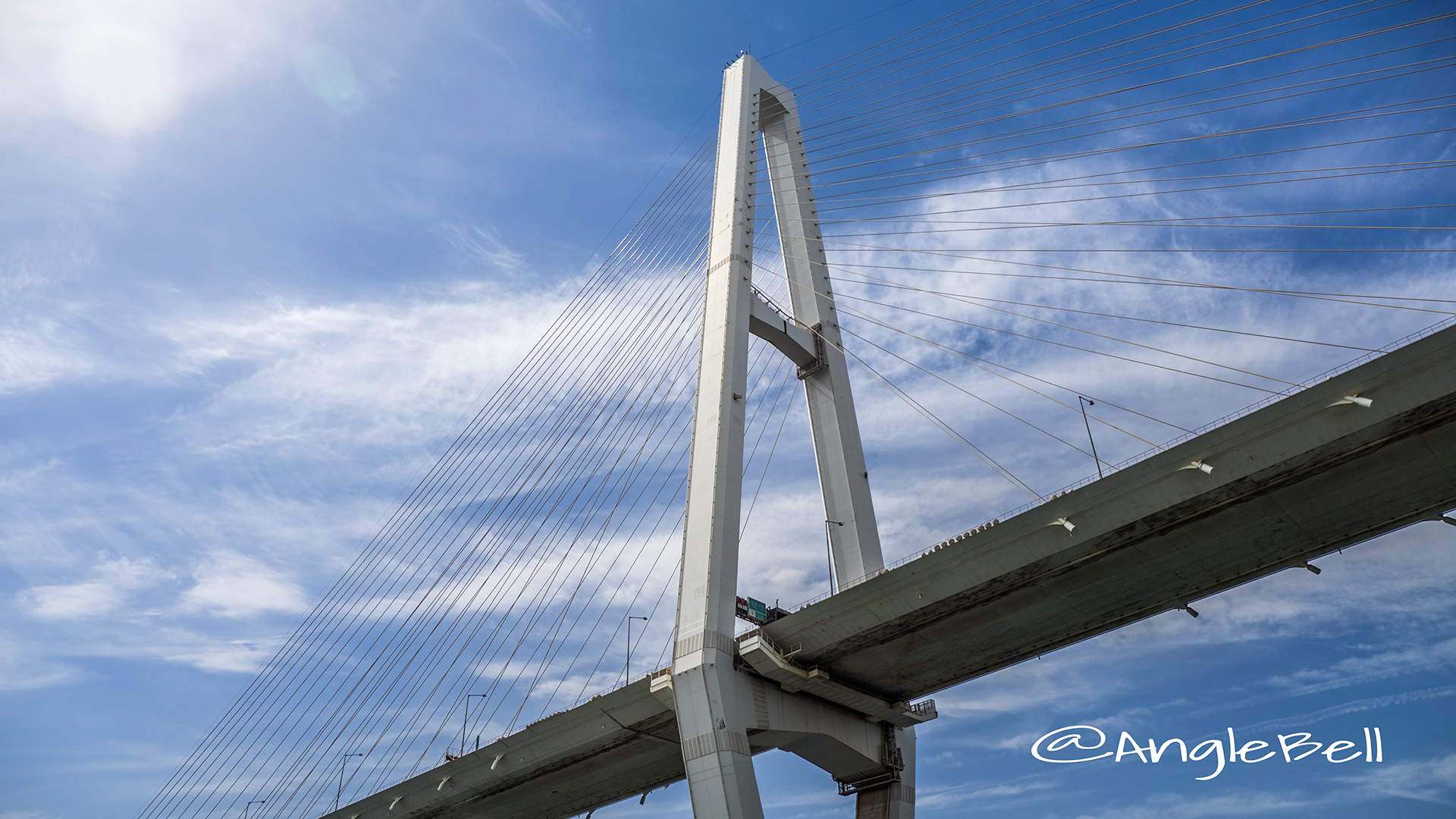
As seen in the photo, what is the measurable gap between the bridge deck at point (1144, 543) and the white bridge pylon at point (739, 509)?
154 cm

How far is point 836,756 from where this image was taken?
104 ft

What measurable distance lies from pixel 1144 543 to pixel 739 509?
11967 mm

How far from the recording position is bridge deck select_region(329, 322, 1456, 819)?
819 inches

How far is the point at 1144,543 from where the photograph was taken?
2423 centimetres

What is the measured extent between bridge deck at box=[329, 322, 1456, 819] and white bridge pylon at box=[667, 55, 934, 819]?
5.06 feet

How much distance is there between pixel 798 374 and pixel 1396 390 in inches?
813

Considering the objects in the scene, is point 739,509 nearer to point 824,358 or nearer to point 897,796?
point 824,358

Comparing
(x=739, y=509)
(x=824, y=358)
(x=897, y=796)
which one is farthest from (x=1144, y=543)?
(x=824, y=358)

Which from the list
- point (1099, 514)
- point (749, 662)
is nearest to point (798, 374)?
point (749, 662)

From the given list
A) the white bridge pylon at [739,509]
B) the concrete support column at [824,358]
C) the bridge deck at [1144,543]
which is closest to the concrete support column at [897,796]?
the white bridge pylon at [739,509]

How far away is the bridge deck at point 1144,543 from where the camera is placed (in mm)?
20812

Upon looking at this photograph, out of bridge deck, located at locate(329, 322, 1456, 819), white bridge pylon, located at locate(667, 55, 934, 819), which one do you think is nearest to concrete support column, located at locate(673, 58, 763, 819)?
white bridge pylon, located at locate(667, 55, 934, 819)

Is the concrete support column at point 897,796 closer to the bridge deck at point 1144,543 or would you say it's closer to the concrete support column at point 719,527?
the bridge deck at point 1144,543

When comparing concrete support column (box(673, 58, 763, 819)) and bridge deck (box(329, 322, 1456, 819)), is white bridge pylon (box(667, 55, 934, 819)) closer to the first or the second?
concrete support column (box(673, 58, 763, 819))
